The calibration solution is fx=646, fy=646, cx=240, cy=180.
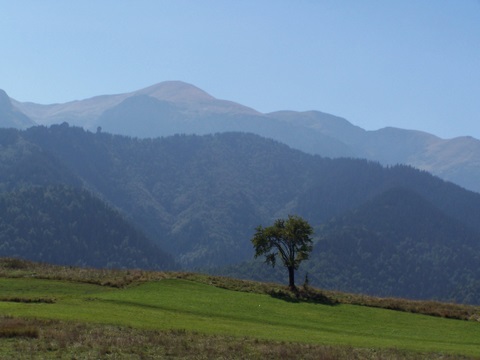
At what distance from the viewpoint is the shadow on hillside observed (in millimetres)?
69000

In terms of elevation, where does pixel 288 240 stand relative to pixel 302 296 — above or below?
above

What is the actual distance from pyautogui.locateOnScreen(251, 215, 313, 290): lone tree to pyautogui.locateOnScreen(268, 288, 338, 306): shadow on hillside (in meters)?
4.62

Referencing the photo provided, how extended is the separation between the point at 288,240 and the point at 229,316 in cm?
2382

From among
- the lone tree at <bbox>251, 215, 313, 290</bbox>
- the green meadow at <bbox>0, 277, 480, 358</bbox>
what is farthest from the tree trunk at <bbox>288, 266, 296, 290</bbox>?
the green meadow at <bbox>0, 277, 480, 358</bbox>

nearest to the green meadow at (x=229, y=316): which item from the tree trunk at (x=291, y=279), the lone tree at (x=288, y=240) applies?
the tree trunk at (x=291, y=279)

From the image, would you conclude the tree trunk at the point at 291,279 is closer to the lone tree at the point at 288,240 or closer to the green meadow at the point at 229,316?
the lone tree at the point at 288,240

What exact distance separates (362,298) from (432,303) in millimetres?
7489

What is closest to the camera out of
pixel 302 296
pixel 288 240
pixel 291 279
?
pixel 302 296

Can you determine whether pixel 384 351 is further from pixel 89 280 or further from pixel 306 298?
pixel 89 280

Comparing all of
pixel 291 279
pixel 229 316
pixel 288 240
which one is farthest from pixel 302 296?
pixel 229 316

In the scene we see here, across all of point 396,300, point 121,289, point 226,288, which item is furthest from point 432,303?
point 121,289

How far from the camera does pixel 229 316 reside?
184 ft

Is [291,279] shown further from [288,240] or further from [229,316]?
[229,316]

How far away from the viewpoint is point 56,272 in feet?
245
